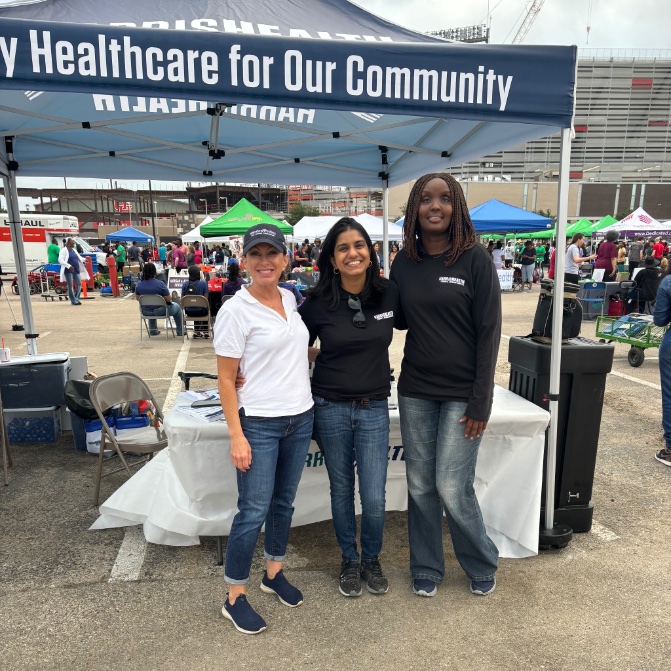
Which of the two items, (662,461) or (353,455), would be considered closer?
(353,455)

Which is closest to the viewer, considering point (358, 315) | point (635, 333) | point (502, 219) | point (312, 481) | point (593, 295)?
point (358, 315)

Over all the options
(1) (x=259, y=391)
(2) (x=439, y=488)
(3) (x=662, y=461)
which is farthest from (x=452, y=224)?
(3) (x=662, y=461)

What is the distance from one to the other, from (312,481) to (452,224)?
5.58 feet

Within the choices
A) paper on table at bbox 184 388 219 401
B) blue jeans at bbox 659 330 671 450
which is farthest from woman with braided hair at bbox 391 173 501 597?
blue jeans at bbox 659 330 671 450

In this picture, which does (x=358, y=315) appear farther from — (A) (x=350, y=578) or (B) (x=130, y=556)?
(B) (x=130, y=556)

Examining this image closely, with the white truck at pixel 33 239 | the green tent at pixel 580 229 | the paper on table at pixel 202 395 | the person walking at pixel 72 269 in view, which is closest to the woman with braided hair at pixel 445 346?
the paper on table at pixel 202 395

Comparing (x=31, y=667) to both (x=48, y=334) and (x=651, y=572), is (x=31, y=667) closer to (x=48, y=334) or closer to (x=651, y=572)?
(x=651, y=572)

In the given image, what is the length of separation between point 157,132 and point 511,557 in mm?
4427

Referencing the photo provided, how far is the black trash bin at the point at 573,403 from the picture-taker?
2.95m

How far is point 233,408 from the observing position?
87.0 inches

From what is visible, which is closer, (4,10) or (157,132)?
(4,10)

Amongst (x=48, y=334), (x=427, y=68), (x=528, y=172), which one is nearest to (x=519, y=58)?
(x=427, y=68)

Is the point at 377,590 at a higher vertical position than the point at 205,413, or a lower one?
lower

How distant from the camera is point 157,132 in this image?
4703mm
